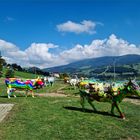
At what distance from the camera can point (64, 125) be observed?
17891 mm

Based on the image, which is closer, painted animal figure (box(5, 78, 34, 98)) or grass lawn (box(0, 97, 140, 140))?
Answer: grass lawn (box(0, 97, 140, 140))

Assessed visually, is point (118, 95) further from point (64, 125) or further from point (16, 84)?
point (16, 84)

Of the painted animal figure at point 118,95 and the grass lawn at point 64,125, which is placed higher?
the painted animal figure at point 118,95

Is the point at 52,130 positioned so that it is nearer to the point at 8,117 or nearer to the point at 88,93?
the point at 8,117

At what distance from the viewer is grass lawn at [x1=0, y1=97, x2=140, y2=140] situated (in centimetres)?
1599

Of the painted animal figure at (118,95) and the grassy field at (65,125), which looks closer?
the grassy field at (65,125)

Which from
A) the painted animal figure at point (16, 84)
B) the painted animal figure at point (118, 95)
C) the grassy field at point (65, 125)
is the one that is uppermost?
the painted animal figure at point (16, 84)

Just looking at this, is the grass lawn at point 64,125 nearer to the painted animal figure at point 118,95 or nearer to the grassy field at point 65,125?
the grassy field at point 65,125

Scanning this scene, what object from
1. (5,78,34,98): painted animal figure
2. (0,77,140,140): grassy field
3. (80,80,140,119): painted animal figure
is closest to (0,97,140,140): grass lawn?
(0,77,140,140): grassy field

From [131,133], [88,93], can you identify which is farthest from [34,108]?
[131,133]

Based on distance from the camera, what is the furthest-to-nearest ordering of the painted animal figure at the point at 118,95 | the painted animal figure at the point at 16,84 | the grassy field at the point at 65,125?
the painted animal figure at the point at 16,84, the painted animal figure at the point at 118,95, the grassy field at the point at 65,125

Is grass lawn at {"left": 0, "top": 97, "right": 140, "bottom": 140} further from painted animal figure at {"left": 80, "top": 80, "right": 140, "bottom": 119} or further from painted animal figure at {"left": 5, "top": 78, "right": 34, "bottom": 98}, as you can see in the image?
painted animal figure at {"left": 5, "top": 78, "right": 34, "bottom": 98}

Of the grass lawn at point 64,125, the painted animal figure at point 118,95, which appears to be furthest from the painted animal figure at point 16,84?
the painted animal figure at point 118,95

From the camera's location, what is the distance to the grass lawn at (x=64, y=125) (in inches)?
630
